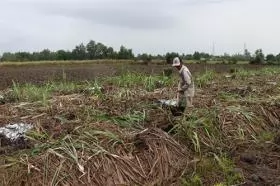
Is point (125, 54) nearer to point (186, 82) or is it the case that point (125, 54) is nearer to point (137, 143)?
point (186, 82)

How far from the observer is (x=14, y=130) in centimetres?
759

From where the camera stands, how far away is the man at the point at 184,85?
9.52 m

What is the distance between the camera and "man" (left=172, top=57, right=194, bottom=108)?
952 cm

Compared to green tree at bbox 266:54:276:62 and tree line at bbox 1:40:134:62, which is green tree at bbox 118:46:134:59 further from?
green tree at bbox 266:54:276:62

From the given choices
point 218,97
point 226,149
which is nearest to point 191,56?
point 218,97

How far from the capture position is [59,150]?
6852 mm

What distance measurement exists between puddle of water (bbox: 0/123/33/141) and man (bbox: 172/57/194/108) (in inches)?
120

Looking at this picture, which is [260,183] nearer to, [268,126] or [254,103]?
[268,126]

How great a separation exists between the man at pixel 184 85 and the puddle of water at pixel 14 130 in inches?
120

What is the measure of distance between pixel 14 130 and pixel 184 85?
3.32 metres

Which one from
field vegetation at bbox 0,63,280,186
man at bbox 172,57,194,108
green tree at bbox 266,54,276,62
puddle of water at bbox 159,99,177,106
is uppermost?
man at bbox 172,57,194,108

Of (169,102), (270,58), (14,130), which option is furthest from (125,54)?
(14,130)

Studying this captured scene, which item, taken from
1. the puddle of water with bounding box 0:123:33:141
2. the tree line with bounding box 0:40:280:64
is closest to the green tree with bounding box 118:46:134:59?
the tree line with bounding box 0:40:280:64

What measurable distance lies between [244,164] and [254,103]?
3.18m
